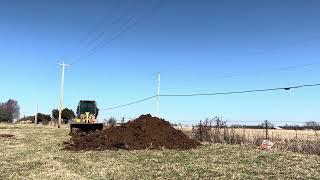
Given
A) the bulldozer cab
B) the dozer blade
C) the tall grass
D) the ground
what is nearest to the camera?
the ground

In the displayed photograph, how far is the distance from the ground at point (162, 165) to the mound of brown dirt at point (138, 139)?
1.44 m

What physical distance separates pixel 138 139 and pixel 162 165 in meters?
7.66

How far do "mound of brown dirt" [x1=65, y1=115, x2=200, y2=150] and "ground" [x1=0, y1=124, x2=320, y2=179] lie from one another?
4.72 ft

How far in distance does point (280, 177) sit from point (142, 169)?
16.6ft

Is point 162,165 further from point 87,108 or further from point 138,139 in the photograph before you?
point 87,108

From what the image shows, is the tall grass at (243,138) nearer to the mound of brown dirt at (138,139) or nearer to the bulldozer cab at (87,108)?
the mound of brown dirt at (138,139)

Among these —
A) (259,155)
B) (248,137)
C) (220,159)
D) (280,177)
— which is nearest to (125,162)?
(220,159)

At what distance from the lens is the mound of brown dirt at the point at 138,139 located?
2545 centimetres

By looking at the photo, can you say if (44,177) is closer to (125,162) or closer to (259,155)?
(125,162)

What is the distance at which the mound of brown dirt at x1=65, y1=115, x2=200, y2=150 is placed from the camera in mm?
25448

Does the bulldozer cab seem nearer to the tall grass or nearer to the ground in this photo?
the tall grass

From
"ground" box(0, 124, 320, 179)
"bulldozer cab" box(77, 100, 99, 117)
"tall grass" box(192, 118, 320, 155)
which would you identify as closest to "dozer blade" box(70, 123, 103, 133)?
"bulldozer cab" box(77, 100, 99, 117)

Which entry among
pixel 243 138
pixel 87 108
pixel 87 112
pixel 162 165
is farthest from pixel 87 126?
pixel 162 165

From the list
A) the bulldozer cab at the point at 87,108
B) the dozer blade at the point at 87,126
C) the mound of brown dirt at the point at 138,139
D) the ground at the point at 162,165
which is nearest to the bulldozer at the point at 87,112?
the bulldozer cab at the point at 87,108
